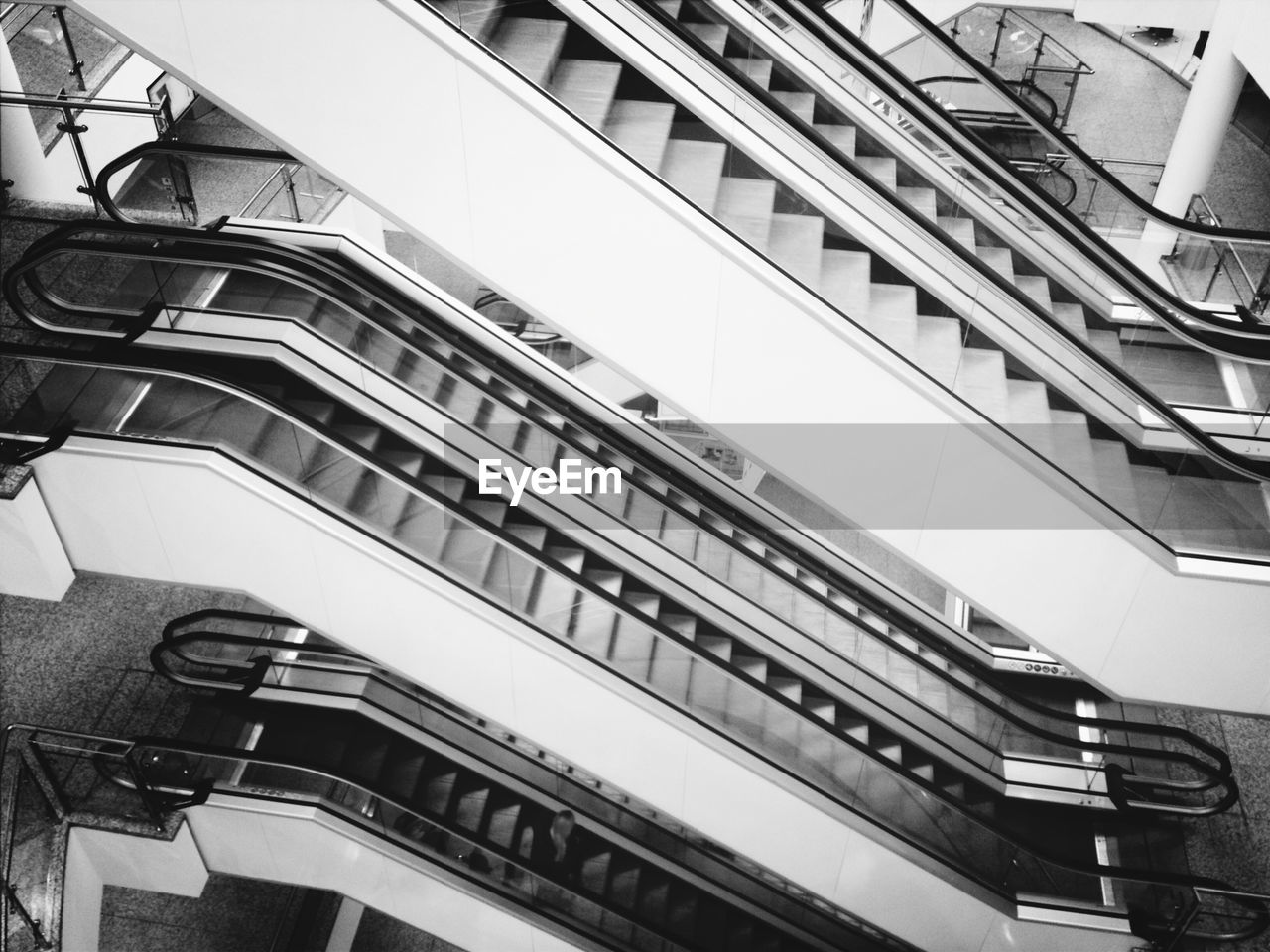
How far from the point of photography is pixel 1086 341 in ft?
19.5

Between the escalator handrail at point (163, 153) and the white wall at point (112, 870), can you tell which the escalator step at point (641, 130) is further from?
the white wall at point (112, 870)

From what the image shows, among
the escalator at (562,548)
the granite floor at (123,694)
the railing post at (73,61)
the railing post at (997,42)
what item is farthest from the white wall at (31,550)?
the railing post at (997,42)

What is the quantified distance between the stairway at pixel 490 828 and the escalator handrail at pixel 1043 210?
17.2ft

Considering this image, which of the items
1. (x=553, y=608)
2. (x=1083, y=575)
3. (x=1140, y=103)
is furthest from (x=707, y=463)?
(x=1140, y=103)

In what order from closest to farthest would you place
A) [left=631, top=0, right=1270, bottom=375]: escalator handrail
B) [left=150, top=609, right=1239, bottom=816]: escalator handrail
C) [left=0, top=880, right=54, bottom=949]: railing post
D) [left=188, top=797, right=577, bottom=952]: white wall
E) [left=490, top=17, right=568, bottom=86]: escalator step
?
1. [left=490, top=17, right=568, bottom=86]: escalator step
2. [left=631, top=0, right=1270, bottom=375]: escalator handrail
3. [left=0, top=880, right=54, bottom=949]: railing post
4. [left=150, top=609, right=1239, bottom=816]: escalator handrail
5. [left=188, top=797, right=577, bottom=952]: white wall

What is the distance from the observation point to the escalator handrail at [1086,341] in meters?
5.46

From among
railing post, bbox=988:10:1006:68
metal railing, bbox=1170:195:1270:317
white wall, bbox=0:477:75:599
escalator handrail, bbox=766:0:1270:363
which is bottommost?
white wall, bbox=0:477:75:599

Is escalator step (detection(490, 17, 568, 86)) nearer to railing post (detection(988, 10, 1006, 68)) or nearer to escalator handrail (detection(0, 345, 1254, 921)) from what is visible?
escalator handrail (detection(0, 345, 1254, 921))

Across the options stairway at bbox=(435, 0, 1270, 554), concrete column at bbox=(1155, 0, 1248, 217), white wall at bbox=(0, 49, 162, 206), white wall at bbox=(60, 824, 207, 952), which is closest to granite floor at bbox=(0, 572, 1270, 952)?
white wall at bbox=(60, 824, 207, 952)

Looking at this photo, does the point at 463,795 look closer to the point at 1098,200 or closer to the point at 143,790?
the point at 143,790

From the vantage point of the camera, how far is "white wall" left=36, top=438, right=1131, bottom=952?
6.31m

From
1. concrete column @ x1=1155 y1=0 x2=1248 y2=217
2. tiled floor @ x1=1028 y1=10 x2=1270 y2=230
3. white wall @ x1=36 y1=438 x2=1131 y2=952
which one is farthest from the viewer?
tiled floor @ x1=1028 y1=10 x2=1270 y2=230

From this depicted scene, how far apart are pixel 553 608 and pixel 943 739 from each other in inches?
128

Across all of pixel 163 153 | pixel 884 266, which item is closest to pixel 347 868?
pixel 163 153
